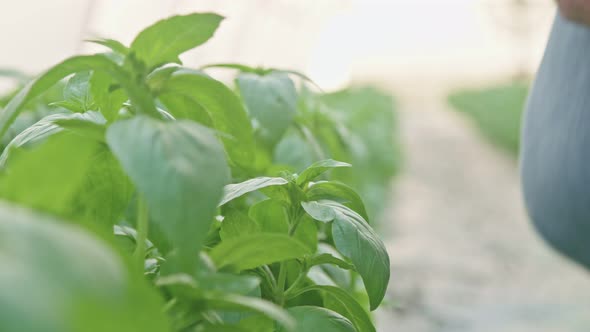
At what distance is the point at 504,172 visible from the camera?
26.0 feet

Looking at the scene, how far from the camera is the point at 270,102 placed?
0.83 m

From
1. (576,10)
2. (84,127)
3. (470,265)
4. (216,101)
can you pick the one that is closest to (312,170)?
(216,101)

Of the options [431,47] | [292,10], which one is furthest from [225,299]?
[431,47]

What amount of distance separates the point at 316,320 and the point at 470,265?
11.0 ft

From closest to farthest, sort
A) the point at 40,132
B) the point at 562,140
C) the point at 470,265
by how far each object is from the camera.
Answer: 1. the point at 40,132
2. the point at 562,140
3. the point at 470,265

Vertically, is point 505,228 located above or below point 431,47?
above

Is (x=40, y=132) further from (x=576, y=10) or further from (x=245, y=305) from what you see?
(x=576, y=10)

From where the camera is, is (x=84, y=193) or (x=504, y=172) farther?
(x=504, y=172)

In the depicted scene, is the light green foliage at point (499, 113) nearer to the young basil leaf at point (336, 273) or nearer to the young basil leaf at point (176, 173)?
the young basil leaf at point (336, 273)

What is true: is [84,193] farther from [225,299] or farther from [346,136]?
[346,136]

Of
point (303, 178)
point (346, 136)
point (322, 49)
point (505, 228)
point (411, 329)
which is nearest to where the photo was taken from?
point (303, 178)

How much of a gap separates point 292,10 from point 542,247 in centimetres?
566

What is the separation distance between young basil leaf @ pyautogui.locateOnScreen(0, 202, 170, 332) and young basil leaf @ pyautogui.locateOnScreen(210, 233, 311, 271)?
161 millimetres

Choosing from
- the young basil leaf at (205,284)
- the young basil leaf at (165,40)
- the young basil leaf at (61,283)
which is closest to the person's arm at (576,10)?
the young basil leaf at (165,40)
